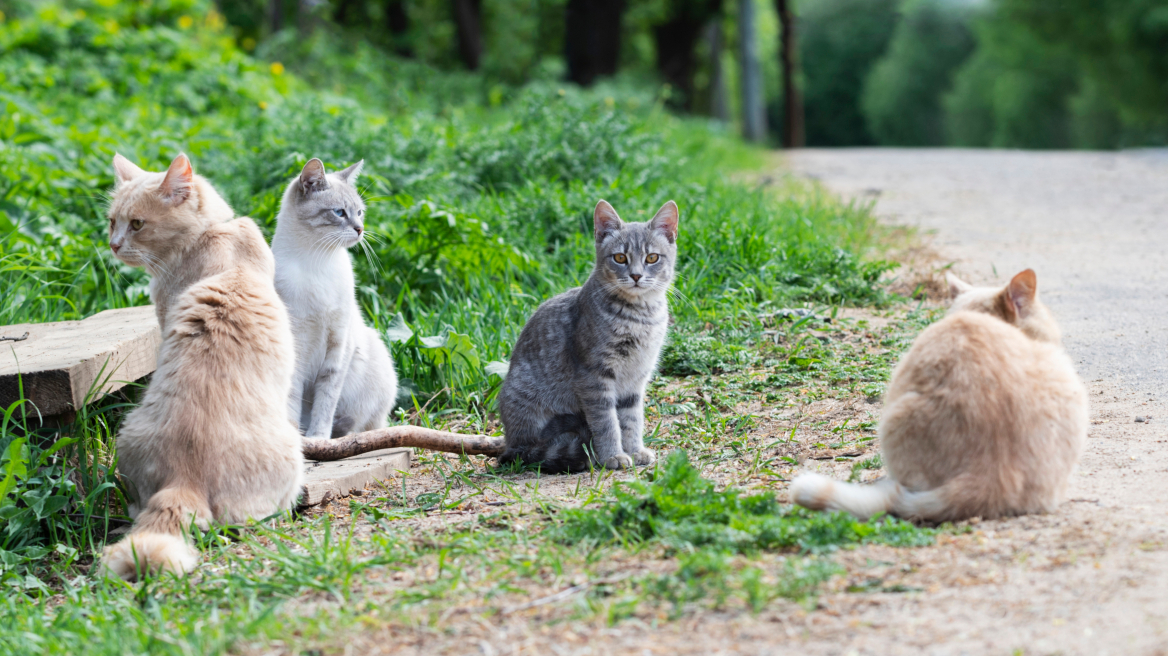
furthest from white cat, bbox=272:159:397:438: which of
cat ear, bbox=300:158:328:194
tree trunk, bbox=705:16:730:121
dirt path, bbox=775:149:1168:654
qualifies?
tree trunk, bbox=705:16:730:121

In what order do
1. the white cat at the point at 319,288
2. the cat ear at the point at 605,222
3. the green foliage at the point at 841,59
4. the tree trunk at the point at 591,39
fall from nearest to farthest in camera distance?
Answer: the cat ear at the point at 605,222 < the white cat at the point at 319,288 < the tree trunk at the point at 591,39 < the green foliage at the point at 841,59

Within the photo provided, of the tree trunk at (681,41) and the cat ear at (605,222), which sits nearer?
the cat ear at (605,222)

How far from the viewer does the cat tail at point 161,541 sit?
9.86 feet

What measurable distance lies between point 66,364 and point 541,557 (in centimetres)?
220

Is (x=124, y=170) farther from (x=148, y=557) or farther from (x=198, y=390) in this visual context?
(x=148, y=557)

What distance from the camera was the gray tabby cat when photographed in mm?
3943

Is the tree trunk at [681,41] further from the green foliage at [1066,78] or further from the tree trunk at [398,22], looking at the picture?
the green foliage at [1066,78]

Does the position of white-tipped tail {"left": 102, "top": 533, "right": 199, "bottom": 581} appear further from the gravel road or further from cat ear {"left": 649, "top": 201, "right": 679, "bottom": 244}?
the gravel road

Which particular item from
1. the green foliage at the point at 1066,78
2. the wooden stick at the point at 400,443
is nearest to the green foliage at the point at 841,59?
the green foliage at the point at 1066,78

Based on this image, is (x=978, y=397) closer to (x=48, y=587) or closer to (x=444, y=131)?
(x=48, y=587)

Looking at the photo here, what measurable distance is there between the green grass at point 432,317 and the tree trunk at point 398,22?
11.5m

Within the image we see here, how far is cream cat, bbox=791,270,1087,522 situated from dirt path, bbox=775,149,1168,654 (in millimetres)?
122

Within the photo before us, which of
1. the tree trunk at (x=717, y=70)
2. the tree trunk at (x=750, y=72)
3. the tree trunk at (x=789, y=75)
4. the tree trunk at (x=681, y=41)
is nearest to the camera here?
the tree trunk at (x=750, y=72)

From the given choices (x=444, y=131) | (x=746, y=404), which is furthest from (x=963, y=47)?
(x=746, y=404)
